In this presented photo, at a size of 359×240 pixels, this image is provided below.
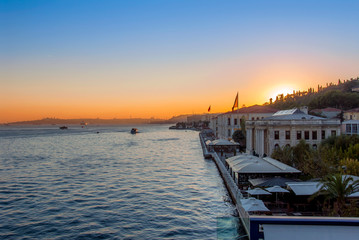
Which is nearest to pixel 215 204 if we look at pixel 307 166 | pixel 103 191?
pixel 307 166

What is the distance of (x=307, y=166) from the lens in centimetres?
2544

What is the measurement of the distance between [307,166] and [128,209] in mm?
14283

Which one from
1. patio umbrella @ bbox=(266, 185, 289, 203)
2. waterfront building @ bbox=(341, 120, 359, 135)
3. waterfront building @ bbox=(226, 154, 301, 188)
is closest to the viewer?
patio umbrella @ bbox=(266, 185, 289, 203)

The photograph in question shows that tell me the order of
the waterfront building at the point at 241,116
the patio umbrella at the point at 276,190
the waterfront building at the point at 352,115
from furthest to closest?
the waterfront building at the point at 241,116 < the waterfront building at the point at 352,115 < the patio umbrella at the point at 276,190

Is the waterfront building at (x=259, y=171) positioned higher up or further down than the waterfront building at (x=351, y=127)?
further down

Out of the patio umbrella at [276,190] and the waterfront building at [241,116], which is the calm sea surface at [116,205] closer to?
the patio umbrella at [276,190]

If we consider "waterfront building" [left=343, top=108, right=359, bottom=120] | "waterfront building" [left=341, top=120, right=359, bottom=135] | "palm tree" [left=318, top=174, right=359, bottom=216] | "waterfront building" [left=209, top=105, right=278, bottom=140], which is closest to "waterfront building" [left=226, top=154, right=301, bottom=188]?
"palm tree" [left=318, top=174, right=359, bottom=216]

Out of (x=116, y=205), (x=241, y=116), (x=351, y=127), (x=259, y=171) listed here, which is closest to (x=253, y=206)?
(x=259, y=171)

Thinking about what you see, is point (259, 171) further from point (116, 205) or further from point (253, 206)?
point (116, 205)

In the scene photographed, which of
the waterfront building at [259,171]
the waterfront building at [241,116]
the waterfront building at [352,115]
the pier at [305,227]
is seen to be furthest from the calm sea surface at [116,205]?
the waterfront building at [352,115]

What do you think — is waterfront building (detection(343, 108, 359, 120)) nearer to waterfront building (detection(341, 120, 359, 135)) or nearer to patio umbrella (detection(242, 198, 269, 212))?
waterfront building (detection(341, 120, 359, 135))

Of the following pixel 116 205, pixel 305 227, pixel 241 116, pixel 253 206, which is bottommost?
pixel 116 205

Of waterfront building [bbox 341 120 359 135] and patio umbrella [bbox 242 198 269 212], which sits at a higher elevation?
waterfront building [bbox 341 120 359 135]

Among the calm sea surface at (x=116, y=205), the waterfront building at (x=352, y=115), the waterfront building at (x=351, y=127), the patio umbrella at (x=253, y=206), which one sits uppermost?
the waterfront building at (x=352, y=115)
